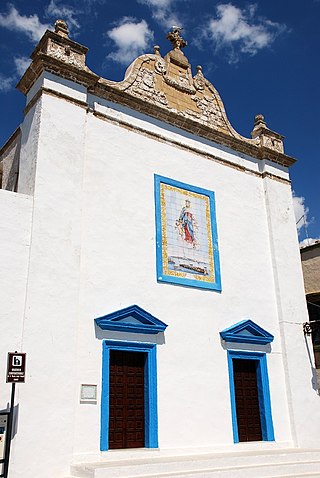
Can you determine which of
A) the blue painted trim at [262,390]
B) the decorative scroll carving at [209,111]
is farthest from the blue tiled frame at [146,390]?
the decorative scroll carving at [209,111]

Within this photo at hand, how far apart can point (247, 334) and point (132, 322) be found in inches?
121

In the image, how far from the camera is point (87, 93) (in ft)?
35.2

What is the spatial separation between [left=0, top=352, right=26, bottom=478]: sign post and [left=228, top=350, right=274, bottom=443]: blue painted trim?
499 centimetres

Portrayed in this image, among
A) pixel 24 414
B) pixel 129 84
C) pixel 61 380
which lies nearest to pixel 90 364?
pixel 61 380

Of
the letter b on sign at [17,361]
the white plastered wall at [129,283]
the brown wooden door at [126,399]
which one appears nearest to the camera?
the letter b on sign at [17,361]

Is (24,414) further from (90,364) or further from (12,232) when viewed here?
(12,232)

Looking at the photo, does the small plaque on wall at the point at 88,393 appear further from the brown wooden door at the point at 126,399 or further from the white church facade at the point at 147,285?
the brown wooden door at the point at 126,399

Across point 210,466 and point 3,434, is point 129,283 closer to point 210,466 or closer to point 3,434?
point 210,466

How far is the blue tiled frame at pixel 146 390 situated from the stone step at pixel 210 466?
13.8 inches

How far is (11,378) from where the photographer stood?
7008mm

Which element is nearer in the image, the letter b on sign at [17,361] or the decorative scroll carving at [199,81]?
the letter b on sign at [17,361]

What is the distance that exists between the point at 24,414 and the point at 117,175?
5.13 metres

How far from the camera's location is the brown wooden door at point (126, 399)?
896cm

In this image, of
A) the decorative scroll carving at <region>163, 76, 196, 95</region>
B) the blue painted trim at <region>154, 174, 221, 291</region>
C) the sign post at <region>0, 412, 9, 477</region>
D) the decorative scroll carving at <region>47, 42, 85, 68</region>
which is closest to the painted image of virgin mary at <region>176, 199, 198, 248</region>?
the blue painted trim at <region>154, 174, 221, 291</region>
